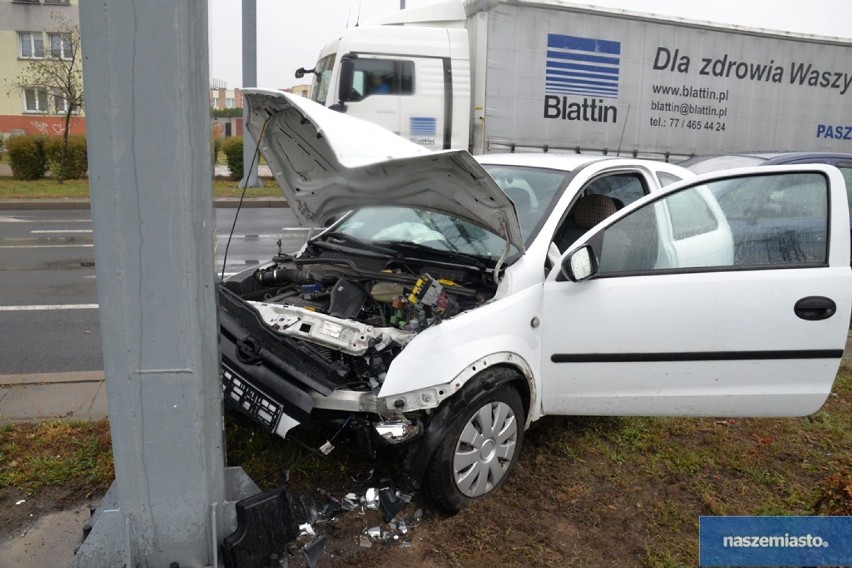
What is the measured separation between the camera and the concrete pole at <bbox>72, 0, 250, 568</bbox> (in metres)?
2.13

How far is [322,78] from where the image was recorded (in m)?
12.8

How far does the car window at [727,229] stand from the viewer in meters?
3.63

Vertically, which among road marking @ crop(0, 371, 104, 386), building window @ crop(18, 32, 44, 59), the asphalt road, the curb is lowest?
the curb

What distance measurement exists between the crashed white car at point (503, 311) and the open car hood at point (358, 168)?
1 centimetres

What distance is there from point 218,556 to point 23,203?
1610 centimetres

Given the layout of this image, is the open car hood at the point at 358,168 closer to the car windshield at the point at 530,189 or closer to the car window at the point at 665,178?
the car windshield at the point at 530,189

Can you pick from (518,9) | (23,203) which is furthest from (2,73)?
(518,9)

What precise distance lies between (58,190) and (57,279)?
37.0 feet

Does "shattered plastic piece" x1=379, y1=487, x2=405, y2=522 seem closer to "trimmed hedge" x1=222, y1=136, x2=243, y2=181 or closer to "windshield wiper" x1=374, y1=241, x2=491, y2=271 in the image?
"windshield wiper" x1=374, y1=241, x2=491, y2=271

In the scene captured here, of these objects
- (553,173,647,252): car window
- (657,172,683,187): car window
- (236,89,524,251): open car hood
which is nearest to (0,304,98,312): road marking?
(236,89,524,251): open car hood

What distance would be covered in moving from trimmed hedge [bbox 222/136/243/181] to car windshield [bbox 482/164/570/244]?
18.2 meters

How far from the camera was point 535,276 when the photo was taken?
11.5ft

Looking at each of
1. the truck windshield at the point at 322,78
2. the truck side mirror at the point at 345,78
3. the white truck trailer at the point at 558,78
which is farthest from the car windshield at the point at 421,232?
the truck windshield at the point at 322,78

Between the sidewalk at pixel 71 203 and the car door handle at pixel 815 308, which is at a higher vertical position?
the car door handle at pixel 815 308
